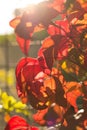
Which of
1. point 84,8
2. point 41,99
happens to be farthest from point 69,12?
point 41,99

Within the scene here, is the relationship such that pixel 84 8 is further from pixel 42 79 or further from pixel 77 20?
pixel 42 79

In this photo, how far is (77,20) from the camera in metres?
0.58

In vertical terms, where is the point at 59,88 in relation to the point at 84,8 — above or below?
below

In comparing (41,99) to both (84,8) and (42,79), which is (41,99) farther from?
(84,8)

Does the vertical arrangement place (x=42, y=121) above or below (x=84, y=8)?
below

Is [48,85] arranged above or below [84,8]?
below

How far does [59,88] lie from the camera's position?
0.56m

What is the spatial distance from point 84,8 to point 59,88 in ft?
0.43

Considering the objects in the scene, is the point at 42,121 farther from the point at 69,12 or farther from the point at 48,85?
the point at 69,12

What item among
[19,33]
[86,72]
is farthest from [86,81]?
[19,33]

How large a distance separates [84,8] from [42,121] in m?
0.19

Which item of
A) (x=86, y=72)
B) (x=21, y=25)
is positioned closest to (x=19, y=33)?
(x=21, y=25)

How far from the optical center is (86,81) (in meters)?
0.59

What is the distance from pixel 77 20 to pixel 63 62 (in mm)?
72
